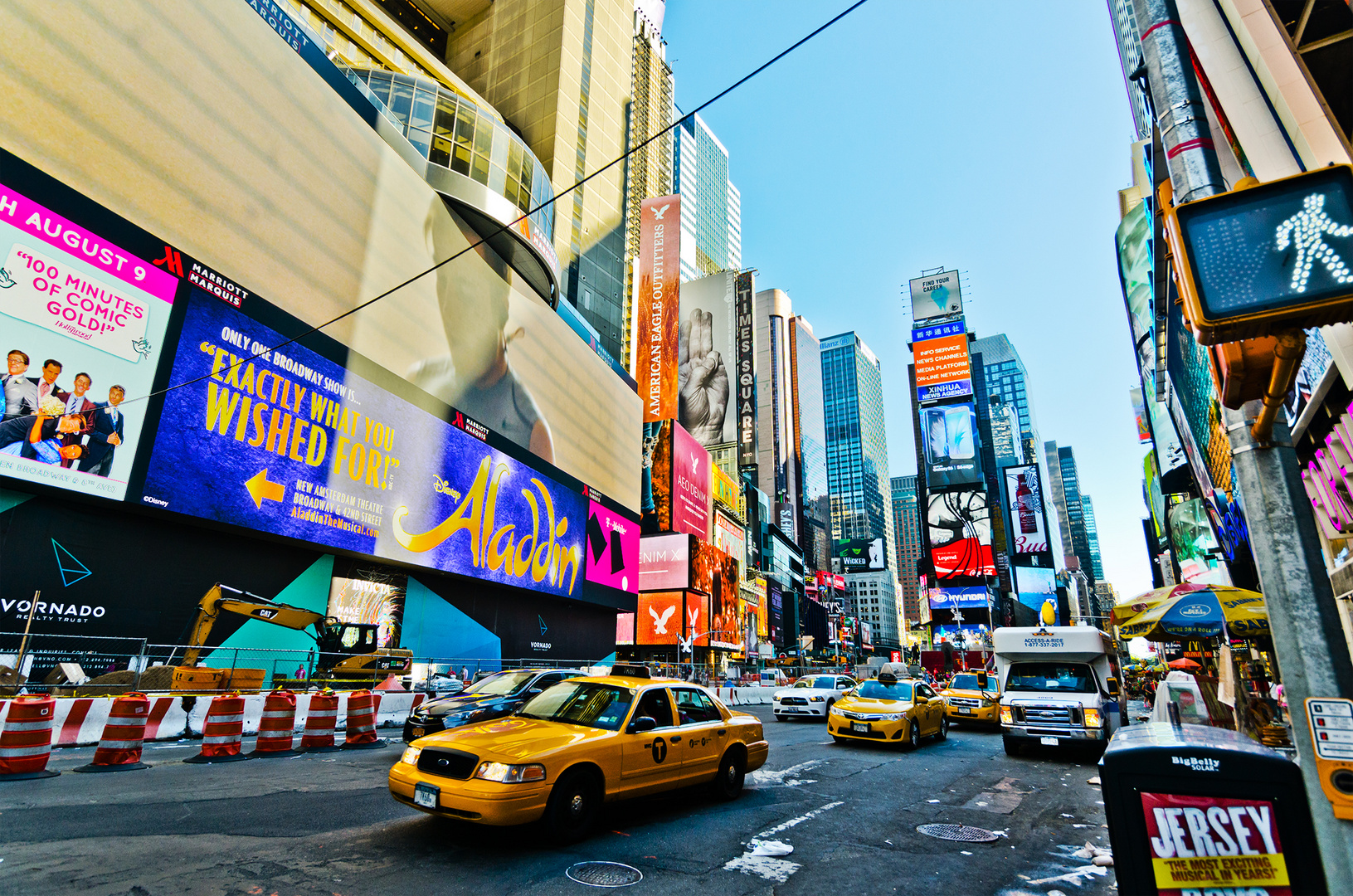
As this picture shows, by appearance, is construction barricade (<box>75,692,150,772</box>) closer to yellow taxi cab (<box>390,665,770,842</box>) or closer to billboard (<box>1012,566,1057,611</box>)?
yellow taxi cab (<box>390,665,770,842</box>)

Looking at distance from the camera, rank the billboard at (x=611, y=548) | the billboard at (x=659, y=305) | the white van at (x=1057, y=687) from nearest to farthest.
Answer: the white van at (x=1057, y=687) < the billboard at (x=611, y=548) < the billboard at (x=659, y=305)

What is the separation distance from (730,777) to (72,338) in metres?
17.5

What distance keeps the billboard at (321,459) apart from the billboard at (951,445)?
67.1 m

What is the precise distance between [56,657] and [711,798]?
1605 cm

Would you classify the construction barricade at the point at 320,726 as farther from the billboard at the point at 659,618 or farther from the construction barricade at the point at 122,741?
the billboard at the point at 659,618

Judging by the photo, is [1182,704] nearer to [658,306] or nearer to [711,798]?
[711,798]

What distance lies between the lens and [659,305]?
59969mm

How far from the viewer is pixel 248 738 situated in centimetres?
1249

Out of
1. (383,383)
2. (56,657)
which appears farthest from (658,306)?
(56,657)

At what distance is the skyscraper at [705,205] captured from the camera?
132 m

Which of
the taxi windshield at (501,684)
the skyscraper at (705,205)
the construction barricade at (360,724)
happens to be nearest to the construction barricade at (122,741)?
the construction barricade at (360,724)

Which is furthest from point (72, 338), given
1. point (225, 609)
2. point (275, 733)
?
point (275, 733)

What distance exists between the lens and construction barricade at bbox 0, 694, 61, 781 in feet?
26.6

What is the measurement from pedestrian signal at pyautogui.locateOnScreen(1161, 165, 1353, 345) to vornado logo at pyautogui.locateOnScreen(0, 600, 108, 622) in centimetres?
2060
